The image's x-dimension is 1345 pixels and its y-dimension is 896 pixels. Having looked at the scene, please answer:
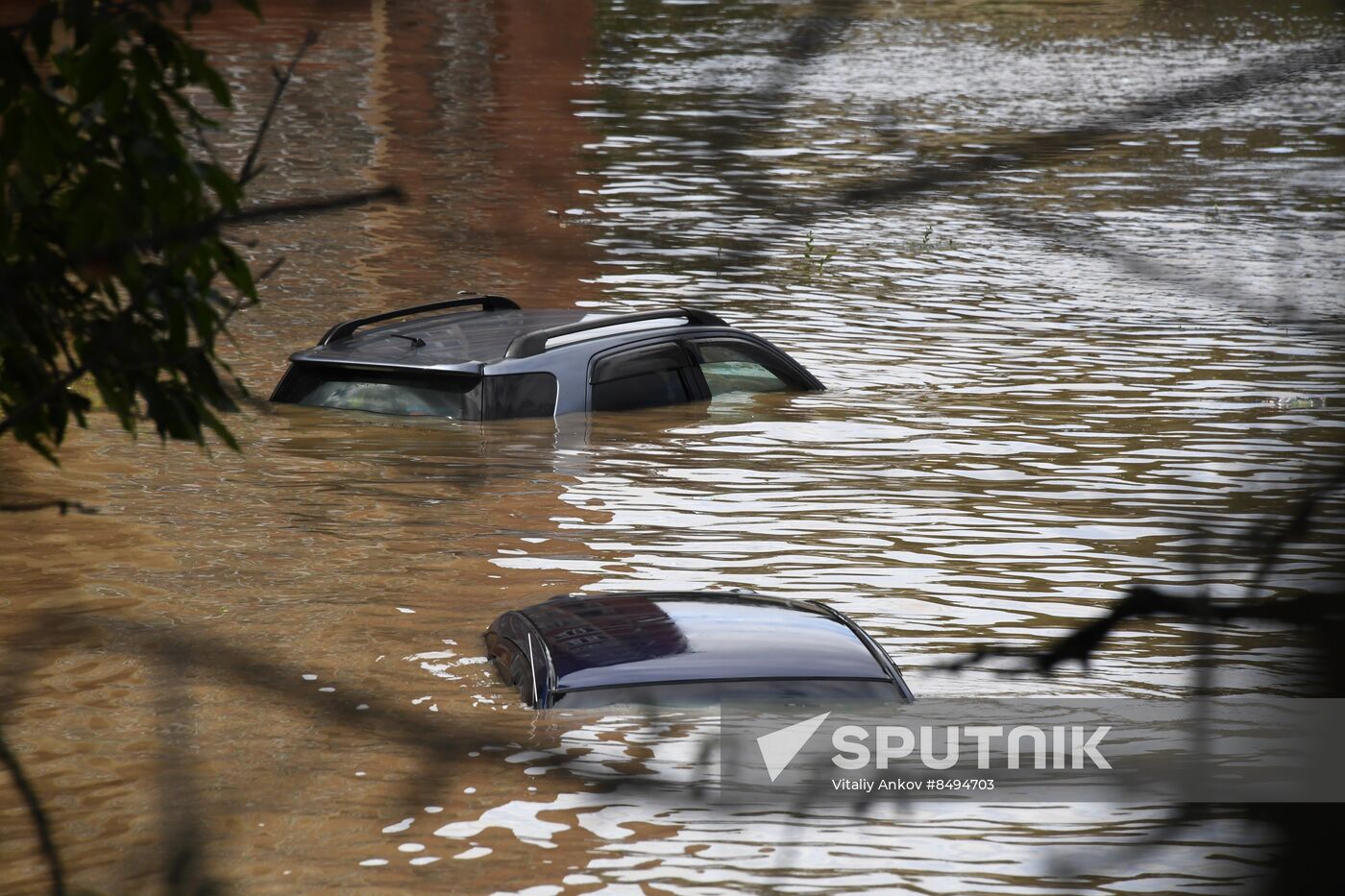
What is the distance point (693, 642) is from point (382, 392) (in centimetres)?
697

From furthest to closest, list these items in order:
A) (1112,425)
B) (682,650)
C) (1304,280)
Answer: (1112,425) → (682,650) → (1304,280)

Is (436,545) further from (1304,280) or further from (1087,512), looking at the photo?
(1304,280)

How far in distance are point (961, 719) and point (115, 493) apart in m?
6.36

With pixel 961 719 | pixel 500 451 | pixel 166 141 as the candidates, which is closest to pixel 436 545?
pixel 500 451

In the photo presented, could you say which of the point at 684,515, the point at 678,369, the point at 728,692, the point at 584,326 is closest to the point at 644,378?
→ the point at 678,369

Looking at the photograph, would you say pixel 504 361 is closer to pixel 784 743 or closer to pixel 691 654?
pixel 691 654

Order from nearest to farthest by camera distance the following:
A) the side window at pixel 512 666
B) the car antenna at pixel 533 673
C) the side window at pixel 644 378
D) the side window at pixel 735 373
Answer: the car antenna at pixel 533 673 < the side window at pixel 512 666 < the side window at pixel 644 378 < the side window at pixel 735 373

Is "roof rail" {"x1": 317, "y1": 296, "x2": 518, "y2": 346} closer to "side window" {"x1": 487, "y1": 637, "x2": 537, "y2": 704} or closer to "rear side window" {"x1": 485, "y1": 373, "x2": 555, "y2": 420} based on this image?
"rear side window" {"x1": 485, "y1": 373, "x2": 555, "y2": 420}

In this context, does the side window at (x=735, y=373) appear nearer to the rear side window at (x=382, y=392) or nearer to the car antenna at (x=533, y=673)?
the rear side window at (x=382, y=392)

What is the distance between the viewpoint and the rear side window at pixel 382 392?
12.7 metres

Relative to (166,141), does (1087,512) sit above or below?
below

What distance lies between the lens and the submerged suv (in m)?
12.6

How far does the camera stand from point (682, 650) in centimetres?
675

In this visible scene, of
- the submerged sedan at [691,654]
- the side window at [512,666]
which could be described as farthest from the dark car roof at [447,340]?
the submerged sedan at [691,654]
